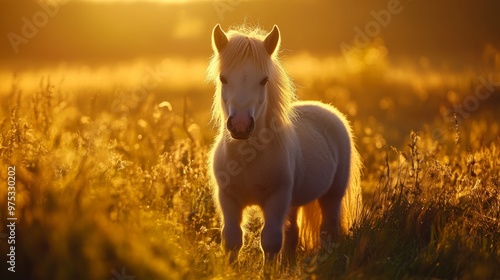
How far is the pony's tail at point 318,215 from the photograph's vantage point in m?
7.68

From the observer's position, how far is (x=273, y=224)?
242 inches

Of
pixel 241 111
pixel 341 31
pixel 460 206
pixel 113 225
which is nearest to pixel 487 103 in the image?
pixel 460 206

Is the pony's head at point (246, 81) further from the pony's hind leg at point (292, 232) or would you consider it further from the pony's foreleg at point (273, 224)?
the pony's hind leg at point (292, 232)

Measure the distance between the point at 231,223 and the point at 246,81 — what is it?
1.20m

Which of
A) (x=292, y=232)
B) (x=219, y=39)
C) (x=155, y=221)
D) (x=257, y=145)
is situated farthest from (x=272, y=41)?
(x=292, y=232)

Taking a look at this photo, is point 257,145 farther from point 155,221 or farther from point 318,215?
point 318,215

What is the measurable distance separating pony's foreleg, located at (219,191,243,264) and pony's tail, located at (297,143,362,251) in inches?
54.1

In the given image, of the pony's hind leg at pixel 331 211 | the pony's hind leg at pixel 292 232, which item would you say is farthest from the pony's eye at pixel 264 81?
the pony's hind leg at pixel 331 211

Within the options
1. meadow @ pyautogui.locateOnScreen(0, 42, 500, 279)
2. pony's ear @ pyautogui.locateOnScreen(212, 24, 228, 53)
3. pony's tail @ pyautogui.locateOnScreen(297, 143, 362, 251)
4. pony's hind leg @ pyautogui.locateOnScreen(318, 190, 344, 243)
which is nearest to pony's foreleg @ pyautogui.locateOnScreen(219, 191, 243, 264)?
meadow @ pyautogui.locateOnScreen(0, 42, 500, 279)

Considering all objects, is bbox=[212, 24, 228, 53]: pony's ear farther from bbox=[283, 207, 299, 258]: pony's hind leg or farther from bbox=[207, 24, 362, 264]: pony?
bbox=[283, 207, 299, 258]: pony's hind leg

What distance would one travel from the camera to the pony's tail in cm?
768

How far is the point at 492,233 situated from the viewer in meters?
6.00

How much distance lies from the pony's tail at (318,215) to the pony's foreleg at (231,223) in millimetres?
1374

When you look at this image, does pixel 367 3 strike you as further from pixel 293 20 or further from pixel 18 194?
pixel 18 194
